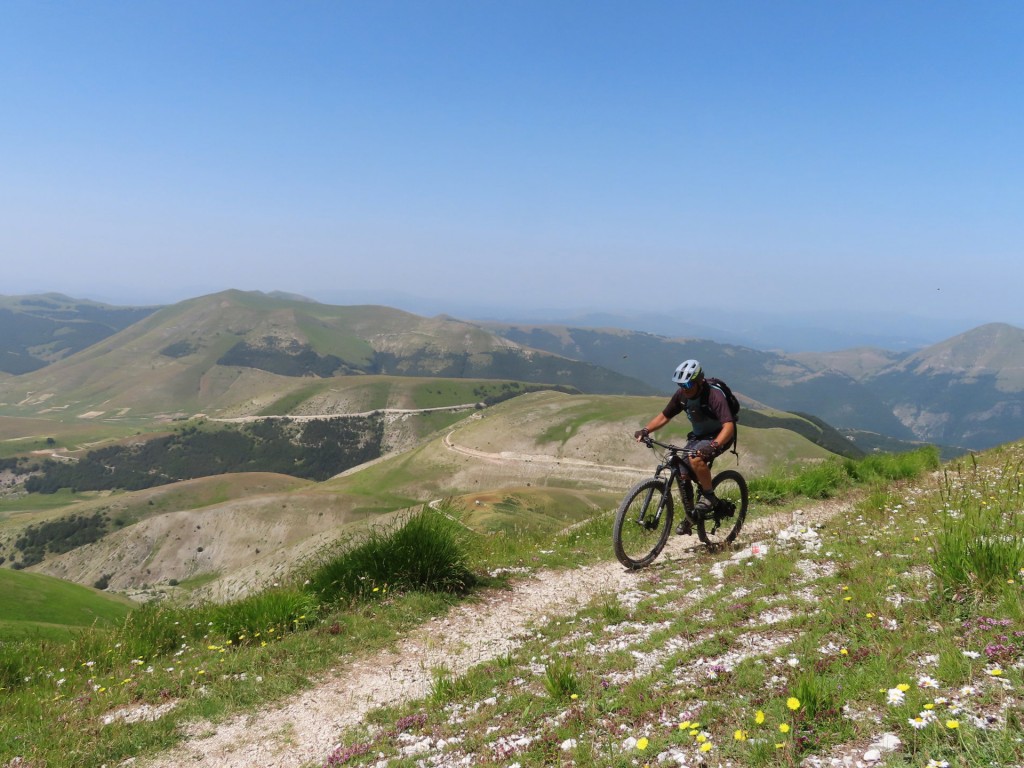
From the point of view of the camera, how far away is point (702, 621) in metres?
7.27

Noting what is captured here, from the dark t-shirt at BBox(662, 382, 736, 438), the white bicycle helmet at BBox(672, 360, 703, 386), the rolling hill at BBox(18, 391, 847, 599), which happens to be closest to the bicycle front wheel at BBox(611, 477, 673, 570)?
the dark t-shirt at BBox(662, 382, 736, 438)

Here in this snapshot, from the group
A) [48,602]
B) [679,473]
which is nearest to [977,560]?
[679,473]

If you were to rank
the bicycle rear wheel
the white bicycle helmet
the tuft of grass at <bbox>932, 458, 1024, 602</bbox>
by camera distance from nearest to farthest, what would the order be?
the tuft of grass at <bbox>932, 458, 1024, 602</bbox> → the white bicycle helmet → the bicycle rear wheel

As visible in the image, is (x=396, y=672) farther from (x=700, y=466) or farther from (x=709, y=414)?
(x=709, y=414)

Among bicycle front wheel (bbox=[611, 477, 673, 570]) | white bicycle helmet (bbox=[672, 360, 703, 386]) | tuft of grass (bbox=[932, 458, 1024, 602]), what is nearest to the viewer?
tuft of grass (bbox=[932, 458, 1024, 602])

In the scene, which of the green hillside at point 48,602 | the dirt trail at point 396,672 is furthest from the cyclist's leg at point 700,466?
the green hillside at point 48,602

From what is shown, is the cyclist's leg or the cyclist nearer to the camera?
the cyclist

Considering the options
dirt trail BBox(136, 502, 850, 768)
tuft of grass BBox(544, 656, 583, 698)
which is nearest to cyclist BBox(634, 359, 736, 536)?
dirt trail BBox(136, 502, 850, 768)

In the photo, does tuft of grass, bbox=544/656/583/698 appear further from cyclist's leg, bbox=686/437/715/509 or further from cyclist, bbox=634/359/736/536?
cyclist's leg, bbox=686/437/715/509

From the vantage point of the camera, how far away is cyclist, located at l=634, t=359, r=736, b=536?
33.7ft

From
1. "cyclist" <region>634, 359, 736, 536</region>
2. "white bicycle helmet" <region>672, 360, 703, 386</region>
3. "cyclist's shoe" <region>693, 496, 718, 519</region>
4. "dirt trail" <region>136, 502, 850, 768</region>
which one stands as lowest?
"dirt trail" <region>136, 502, 850, 768</region>

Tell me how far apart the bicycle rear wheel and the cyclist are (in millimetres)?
677

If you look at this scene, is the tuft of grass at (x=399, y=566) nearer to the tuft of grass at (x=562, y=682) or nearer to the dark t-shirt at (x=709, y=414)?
the tuft of grass at (x=562, y=682)

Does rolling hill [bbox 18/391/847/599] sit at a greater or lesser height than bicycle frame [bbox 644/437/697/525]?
lesser
